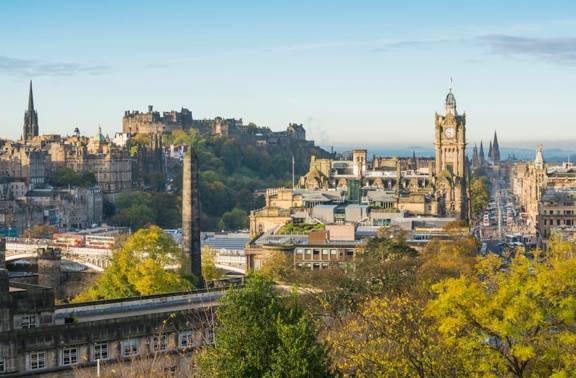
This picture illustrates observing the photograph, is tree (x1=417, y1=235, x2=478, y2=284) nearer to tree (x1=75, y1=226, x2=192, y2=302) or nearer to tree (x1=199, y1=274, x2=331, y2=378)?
tree (x1=75, y1=226, x2=192, y2=302)

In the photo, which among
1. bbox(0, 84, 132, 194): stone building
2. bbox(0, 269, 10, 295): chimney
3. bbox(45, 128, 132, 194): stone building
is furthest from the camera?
bbox(45, 128, 132, 194): stone building

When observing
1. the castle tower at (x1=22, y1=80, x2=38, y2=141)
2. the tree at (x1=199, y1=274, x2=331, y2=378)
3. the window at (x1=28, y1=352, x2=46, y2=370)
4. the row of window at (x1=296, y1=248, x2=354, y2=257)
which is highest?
the castle tower at (x1=22, y1=80, x2=38, y2=141)

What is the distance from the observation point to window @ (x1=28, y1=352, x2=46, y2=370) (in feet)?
111

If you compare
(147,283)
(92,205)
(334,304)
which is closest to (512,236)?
(92,205)

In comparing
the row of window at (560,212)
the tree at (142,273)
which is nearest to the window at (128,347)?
the tree at (142,273)

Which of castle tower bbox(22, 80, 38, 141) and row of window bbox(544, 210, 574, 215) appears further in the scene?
castle tower bbox(22, 80, 38, 141)

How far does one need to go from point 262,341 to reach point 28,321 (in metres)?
13.0

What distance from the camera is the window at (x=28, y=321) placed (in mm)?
34531

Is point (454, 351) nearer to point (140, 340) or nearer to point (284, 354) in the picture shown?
point (284, 354)

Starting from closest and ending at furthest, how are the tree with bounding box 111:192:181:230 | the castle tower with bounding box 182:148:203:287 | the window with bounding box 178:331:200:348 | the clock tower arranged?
the window with bounding box 178:331:200:348 < the castle tower with bounding box 182:148:203:287 < the clock tower < the tree with bounding box 111:192:181:230

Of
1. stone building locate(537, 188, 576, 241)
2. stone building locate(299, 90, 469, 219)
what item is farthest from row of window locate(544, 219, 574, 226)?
stone building locate(299, 90, 469, 219)

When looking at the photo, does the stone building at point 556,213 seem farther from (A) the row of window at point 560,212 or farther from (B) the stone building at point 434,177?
(B) the stone building at point 434,177

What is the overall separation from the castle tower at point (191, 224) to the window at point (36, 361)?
19378 mm

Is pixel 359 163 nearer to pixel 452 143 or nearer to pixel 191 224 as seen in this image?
pixel 452 143
